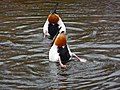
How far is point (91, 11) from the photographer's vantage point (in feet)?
61.2

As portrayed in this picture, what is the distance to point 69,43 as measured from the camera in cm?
1507

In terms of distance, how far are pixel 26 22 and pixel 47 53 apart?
3278 mm

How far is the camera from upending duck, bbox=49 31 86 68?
13.5m

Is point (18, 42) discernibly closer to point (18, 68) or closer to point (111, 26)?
point (18, 68)

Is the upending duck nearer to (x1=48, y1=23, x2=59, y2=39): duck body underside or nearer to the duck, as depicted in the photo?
the duck

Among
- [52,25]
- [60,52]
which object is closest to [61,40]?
[60,52]

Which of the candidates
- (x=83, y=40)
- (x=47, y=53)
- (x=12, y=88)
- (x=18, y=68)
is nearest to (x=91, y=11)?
(x=83, y=40)

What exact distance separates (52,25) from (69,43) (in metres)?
1.11

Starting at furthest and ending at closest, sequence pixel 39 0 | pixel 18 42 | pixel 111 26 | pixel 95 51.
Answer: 1. pixel 39 0
2. pixel 111 26
3. pixel 18 42
4. pixel 95 51

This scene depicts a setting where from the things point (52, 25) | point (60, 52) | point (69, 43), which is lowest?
point (69, 43)

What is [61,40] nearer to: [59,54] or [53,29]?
[59,54]

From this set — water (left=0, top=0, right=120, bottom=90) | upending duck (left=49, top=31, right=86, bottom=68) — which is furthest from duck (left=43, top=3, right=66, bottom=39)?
upending duck (left=49, top=31, right=86, bottom=68)

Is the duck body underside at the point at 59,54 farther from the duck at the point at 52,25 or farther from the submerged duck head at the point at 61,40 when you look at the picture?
the duck at the point at 52,25

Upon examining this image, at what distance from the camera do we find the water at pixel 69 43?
1224 cm
